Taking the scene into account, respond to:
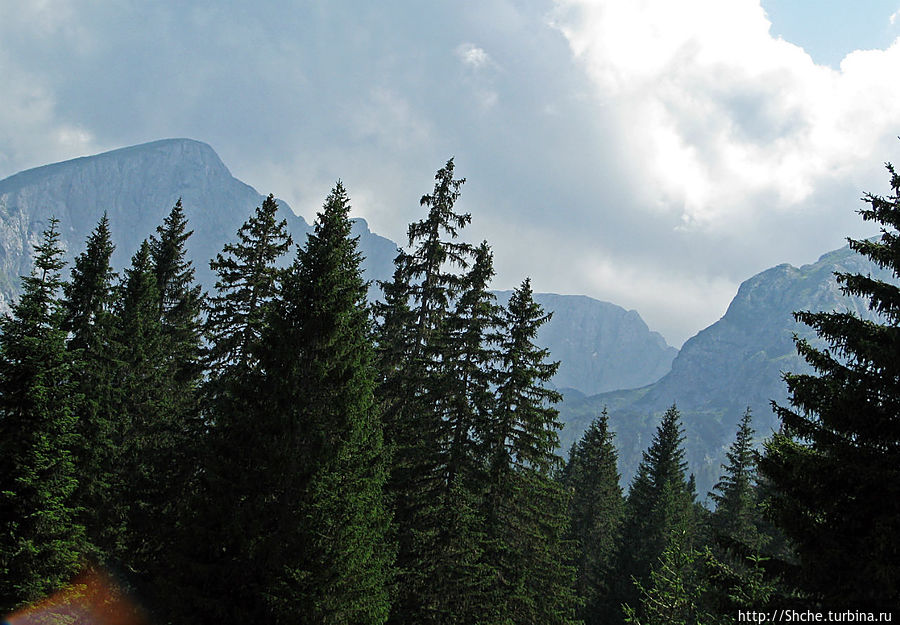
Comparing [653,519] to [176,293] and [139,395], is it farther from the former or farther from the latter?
[176,293]

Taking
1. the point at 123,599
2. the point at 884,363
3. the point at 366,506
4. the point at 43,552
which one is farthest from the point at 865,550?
the point at 123,599

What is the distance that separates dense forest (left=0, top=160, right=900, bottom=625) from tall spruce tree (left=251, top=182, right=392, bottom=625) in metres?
0.06

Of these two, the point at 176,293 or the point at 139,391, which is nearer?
the point at 139,391

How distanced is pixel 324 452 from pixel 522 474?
26.9 ft

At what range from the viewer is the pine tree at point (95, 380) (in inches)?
824

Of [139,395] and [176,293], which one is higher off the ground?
[176,293]

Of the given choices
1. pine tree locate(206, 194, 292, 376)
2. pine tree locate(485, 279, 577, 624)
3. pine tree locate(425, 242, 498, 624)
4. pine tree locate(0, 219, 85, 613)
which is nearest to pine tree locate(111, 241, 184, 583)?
pine tree locate(0, 219, 85, 613)

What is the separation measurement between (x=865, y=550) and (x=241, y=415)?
485 inches

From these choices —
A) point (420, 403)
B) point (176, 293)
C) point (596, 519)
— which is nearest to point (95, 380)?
point (176, 293)

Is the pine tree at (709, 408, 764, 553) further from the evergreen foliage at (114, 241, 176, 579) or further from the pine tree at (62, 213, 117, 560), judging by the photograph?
the pine tree at (62, 213, 117, 560)

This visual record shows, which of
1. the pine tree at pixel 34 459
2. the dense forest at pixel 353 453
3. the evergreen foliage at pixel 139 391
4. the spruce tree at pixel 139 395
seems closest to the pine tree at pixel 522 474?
the dense forest at pixel 353 453

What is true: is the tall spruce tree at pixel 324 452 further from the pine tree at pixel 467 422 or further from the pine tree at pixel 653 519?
the pine tree at pixel 653 519

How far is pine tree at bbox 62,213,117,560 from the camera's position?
20938mm

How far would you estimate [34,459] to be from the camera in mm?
16594
